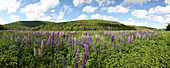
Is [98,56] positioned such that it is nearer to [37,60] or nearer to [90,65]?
[90,65]

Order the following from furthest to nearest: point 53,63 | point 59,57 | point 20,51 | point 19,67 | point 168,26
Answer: point 168,26 → point 20,51 → point 59,57 → point 53,63 → point 19,67

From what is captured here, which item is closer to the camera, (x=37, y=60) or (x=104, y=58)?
(x=37, y=60)

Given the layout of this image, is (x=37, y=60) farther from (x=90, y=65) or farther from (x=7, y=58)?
(x=90, y=65)

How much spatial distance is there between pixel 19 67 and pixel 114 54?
3.78 metres

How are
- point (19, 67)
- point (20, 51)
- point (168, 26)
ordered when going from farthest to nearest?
point (168, 26)
point (20, 51)
point (19, 67)

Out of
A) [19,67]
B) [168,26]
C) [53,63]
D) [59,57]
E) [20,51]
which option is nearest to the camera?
[19,67]

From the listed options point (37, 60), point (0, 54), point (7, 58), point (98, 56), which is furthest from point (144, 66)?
point (0, 54)

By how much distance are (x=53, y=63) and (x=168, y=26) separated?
3860cm

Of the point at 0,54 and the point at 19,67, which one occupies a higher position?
the point at 0,54

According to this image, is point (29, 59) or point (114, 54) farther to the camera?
point (114, 54)

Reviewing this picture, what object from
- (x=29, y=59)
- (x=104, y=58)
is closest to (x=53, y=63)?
(x=29, y=59)

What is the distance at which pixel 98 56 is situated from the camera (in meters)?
4.45

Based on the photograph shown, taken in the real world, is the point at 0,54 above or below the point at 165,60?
above

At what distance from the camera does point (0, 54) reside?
4211 mm
